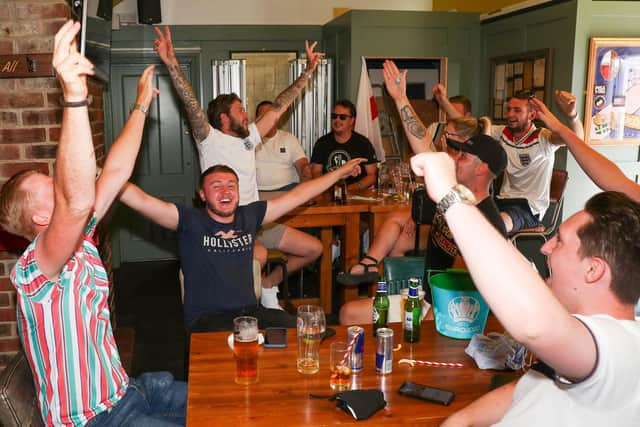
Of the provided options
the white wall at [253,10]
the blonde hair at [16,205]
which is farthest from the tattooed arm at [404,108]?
the white wall at [253,10]

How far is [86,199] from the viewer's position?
1.52m

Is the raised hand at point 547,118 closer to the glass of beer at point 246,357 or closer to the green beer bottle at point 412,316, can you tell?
the green beer bottle at point 412,316

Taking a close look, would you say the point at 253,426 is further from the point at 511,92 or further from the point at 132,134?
the point at 511,92

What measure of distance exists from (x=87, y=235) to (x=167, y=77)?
4.70 metres

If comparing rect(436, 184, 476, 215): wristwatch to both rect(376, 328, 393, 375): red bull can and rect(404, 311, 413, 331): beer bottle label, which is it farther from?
rect(404, 311, 413, 331): beer bottle label

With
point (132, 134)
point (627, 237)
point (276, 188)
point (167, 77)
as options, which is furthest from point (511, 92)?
point (627, 237)

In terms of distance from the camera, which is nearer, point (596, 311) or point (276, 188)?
point (596, 311)

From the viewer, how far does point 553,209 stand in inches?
207

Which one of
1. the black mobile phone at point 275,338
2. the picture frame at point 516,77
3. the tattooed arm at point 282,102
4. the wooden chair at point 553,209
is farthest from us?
the picture frame at point 516,77

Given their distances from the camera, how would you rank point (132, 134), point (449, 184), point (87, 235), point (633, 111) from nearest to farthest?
1. point (449, 184)
2. point (87, 235)
3. point (132, 134)
4. point (633, 111)

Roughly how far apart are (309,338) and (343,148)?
3.81 metres

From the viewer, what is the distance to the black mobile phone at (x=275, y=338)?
2107mm

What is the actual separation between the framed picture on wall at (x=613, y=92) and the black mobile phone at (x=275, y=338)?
3.95 metres

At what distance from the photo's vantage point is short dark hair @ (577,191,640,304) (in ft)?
3.99
